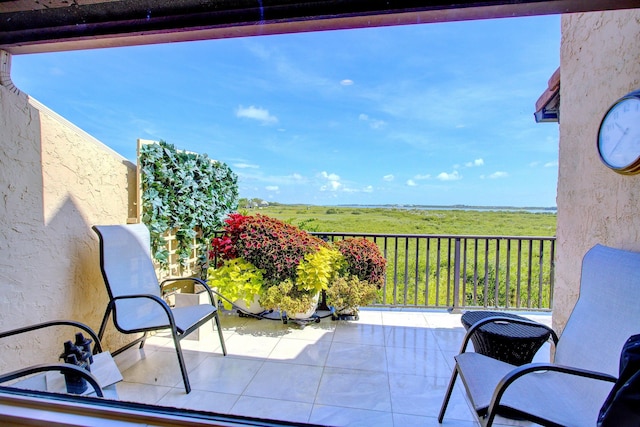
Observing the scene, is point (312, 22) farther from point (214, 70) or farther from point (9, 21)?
point (214, 70)

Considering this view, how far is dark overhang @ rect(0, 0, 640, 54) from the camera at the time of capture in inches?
36.6

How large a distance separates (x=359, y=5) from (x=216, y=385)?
8.22 ft

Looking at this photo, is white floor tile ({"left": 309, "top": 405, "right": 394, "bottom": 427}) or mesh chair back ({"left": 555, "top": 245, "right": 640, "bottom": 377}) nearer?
mesh chair back ({"left": 555, "top": 245, "right": 640, "bottom": 377})

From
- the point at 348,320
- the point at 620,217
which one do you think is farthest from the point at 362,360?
the point at 620,217

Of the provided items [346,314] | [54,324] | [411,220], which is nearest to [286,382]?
[346,314]

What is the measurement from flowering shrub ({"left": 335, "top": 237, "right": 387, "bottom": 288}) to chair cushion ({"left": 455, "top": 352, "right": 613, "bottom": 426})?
73.0 inches

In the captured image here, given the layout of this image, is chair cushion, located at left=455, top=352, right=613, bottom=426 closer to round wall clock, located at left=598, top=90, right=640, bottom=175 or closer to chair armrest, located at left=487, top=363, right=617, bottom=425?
chair armrest, located at left=487, top=363, right=617, bottom=425

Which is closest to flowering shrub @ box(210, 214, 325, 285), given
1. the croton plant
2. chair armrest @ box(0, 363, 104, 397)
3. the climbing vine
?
the croton plant

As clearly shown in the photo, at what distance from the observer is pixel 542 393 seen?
145cm

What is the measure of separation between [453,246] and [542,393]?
2.65 m

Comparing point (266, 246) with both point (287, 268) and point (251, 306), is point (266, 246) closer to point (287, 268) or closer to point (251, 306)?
point (287, 268)

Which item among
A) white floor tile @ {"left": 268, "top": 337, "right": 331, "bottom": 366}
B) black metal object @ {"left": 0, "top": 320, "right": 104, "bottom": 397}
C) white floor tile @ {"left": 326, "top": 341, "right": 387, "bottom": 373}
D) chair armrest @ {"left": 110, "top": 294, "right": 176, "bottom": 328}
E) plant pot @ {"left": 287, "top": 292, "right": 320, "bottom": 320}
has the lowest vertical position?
white floor tile @ {"left": 268, "top": 337, "right": 331, "bottom": 366}

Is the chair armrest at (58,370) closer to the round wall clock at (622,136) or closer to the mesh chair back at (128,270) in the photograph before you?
the mesh chair back at (128,270)

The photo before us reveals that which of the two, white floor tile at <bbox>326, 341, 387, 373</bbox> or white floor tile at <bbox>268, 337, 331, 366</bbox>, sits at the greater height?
white floor tile at <bbox>326, 341, 387, 373</bbox>
